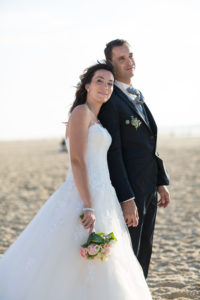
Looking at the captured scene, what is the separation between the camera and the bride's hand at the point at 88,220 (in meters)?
2.74

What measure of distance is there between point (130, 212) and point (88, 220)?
1.53 ft

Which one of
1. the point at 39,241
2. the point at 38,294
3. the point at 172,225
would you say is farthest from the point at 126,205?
the point at 172,225

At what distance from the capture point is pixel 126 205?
10.1ft

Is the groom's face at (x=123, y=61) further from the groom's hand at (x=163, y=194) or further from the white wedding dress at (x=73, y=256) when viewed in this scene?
the groom's hand at (x=163, y=194)

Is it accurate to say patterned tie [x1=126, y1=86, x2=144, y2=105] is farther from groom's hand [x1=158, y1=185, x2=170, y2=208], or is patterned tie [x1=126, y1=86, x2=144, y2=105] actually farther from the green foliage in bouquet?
the green foliage in bouquet

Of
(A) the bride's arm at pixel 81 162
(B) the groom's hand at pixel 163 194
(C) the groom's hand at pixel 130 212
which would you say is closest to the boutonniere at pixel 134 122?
(A) the bride's arm at pixel 81 162

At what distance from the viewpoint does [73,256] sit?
277 cm

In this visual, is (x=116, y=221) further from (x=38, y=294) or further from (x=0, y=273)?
(x=0, y=273)

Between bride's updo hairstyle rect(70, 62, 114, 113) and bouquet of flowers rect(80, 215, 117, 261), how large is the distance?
3.34 feet

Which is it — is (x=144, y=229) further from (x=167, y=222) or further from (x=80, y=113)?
(x=167, y=222)

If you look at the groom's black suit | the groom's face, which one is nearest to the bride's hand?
the groom's black suit

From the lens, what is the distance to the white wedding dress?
273cm

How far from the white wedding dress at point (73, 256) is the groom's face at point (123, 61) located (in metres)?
0.62

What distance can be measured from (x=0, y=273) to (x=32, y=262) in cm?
35
